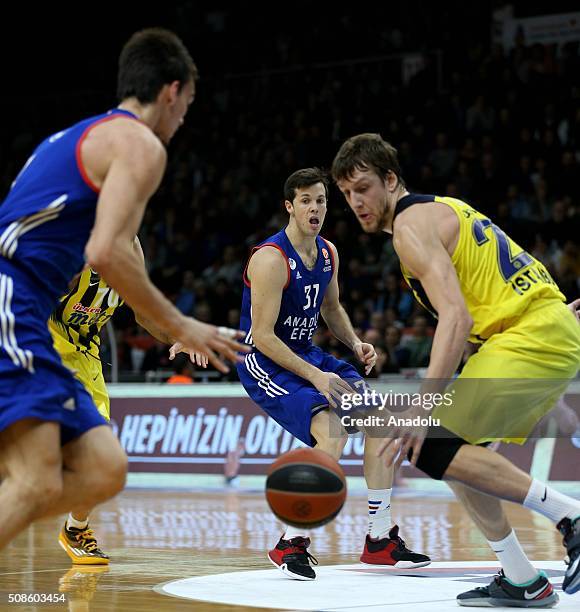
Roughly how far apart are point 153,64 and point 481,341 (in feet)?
7.12

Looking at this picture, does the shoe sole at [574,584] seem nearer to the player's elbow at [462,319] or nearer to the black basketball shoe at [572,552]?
the black basketball shoe at [572,552]

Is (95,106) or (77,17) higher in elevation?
(77,17)

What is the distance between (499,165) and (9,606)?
12.5 metres

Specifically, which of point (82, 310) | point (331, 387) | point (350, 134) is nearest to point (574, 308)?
point (331, 387)

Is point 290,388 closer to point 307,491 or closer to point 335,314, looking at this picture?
point 335,314

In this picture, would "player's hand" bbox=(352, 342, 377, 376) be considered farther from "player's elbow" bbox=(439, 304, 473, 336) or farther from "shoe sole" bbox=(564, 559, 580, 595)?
"shoe sole" bbox=(564, 559, 580, 595)

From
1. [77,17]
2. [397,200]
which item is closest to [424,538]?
[397,200]

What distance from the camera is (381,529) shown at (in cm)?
677

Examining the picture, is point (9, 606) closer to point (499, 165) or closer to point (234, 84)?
point (499, 165)

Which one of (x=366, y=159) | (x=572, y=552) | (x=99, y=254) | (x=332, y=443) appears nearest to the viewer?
(x=99, y=254)

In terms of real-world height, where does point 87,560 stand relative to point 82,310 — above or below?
below

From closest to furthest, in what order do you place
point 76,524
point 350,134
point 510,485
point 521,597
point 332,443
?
1. point 510,485
2. point 521,597
3. point 332,443
4. point 76,524
5. point 350,134

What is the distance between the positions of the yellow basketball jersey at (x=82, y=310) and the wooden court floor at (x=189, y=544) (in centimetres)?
142

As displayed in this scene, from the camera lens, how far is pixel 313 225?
7.05 m
